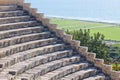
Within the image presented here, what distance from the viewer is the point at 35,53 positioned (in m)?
16.0

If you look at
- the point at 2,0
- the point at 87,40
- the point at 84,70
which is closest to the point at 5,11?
the point at 2,0

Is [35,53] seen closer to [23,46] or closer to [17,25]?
[23,46]

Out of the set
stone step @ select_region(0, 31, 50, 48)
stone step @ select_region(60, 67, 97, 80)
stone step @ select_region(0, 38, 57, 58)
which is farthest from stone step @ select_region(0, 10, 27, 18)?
stone step @ select_region(60, 67, 97, 80)

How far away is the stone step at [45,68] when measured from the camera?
13270 millimetres

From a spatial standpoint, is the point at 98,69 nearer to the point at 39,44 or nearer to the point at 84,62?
the point at 84,62

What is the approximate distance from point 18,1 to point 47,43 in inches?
141

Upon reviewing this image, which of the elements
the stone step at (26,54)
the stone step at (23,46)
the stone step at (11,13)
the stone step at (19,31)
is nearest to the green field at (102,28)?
the stone step at (11,13)

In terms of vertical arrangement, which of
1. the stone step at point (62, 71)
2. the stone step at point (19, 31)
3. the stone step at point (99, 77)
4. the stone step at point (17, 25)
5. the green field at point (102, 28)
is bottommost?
the green field at point (102, 28)

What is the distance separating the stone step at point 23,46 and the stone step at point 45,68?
117 centimetres

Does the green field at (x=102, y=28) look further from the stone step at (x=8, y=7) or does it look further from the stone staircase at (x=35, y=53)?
the stone staircase at (x=35, y=53)

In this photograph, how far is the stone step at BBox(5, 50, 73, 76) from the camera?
13.0m

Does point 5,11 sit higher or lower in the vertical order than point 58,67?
higher

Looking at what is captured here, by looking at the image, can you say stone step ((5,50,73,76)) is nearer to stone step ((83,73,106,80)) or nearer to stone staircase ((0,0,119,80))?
stone staircase ((0,0,119,80))

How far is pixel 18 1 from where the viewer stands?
2017 cm
